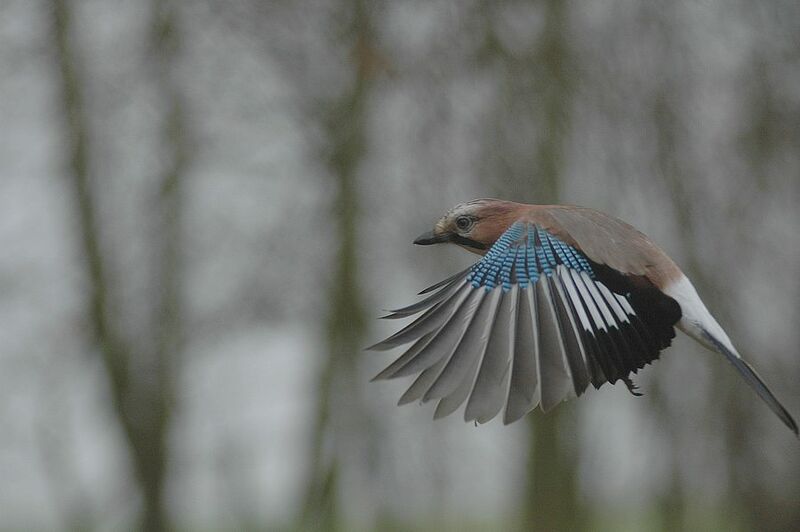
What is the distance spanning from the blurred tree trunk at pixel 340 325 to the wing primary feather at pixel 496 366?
249 inches

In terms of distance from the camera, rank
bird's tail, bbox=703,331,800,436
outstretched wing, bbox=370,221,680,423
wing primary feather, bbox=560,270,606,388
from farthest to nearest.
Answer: wing primary feather, bbox=560,270,606,388, outstretched wing, bbox=370,221,680,423, bird's tail, bbox=703,331,800,436

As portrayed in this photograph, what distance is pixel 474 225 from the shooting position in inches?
190

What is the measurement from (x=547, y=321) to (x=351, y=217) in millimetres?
6579

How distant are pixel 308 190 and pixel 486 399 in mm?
6922

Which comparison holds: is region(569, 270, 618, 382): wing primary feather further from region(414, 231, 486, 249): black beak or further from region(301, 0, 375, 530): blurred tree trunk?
region(301, 0, 375, 530): blurred tree trunk

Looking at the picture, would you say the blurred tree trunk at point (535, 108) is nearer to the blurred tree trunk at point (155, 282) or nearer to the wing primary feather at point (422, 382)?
the blurred tree trunk at point (155, 282)

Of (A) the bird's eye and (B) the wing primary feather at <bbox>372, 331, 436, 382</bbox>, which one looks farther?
(A) the bird's eye

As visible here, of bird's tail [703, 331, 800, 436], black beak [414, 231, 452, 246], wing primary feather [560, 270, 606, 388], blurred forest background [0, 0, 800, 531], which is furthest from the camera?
blurred forest background [0, 0, 800, 531]


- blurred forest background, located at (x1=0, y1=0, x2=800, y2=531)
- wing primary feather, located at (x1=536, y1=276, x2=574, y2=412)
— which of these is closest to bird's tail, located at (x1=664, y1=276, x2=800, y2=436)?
wing primary feather, located at (x1=536, y1=276, x2=574, y2=412)

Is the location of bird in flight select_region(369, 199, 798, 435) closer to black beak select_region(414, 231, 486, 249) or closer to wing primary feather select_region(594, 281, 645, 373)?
wing primary feather select_region(594, 281, 645, 373)

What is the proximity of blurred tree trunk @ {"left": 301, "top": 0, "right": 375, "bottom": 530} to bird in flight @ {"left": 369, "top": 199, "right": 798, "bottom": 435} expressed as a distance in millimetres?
6056

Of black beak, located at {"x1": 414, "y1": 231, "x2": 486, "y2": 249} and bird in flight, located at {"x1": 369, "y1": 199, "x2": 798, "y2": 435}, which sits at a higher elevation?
black beak, located at {"x1": 414, "y1": 231, "x2": 486, "y2": 249}

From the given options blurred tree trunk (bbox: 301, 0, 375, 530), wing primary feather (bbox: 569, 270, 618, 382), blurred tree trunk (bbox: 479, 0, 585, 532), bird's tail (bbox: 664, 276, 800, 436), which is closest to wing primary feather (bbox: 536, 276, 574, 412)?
wing primary feather (bbox: 569, 270, 618, 382)

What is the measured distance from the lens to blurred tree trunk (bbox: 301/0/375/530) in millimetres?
10539
